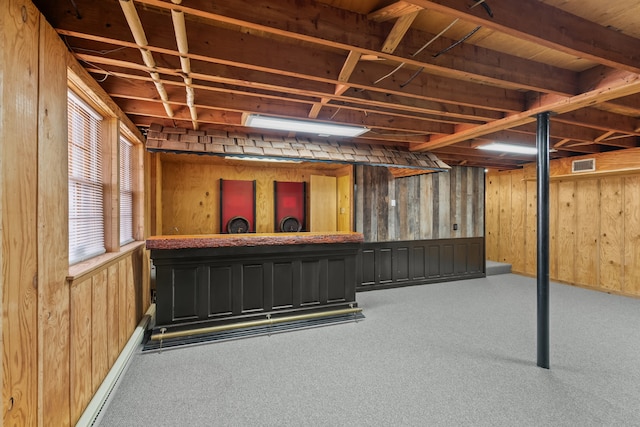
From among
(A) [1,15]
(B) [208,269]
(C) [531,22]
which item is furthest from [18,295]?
(C) [531,22]

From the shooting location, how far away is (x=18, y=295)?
1186 millimetres

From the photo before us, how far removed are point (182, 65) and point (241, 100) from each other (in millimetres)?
872

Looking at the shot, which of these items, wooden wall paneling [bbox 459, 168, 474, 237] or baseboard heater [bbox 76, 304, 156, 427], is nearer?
baseboard heater [bbox 76, 304, 156, 427]

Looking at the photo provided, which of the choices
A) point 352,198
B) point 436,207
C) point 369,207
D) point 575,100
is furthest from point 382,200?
point 575,100

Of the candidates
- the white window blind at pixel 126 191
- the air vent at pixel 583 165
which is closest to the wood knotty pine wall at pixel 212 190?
the white window blind at pixel 126 191

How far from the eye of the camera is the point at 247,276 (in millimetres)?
3197

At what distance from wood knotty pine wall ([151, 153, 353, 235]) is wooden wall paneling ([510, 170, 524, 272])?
3.88 m

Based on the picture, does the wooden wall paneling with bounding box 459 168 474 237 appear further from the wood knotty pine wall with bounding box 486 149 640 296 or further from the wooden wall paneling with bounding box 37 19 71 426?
the wooden wall paneling with bounding box 37 19 71 426

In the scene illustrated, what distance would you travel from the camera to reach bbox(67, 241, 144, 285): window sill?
1.65 meters

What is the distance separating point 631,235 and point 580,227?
694 mm

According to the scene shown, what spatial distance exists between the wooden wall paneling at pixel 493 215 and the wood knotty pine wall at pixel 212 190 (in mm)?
3832

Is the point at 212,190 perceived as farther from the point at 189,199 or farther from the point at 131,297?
the point at 131,297

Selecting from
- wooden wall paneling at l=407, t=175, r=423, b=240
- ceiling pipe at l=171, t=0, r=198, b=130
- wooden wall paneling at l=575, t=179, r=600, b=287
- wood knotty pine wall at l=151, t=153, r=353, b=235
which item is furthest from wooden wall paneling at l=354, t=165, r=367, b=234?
wooden wall paneling at l=575, t=179, r=600, b=287

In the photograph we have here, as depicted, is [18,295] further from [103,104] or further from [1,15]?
[103,104]
